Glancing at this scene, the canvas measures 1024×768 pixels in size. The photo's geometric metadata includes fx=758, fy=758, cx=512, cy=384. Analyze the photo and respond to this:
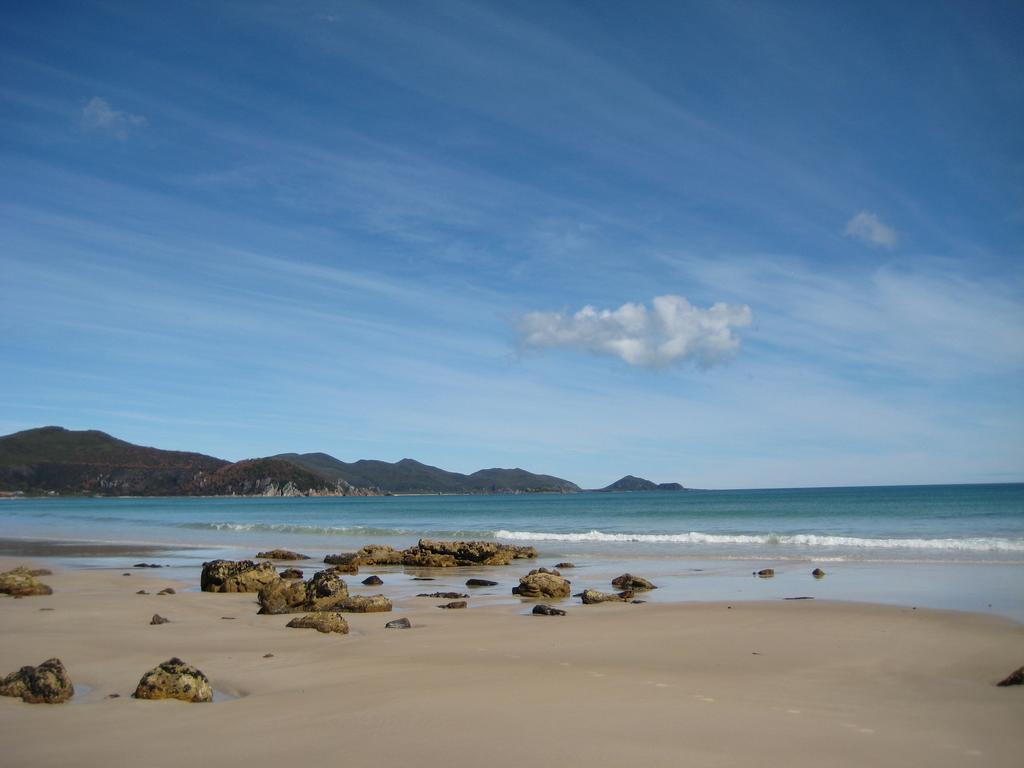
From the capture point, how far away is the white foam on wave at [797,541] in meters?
26.8

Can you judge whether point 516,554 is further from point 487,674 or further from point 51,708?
point 51,708

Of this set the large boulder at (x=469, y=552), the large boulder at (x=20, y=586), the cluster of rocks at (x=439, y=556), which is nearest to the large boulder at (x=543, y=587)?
the cluster of rocks at (x=439, y=556)

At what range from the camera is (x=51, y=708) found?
6.11 metres

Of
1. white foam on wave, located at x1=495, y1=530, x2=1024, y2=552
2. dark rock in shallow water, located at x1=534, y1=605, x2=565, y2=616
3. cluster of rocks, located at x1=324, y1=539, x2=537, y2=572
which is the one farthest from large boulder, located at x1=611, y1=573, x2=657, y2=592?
white foam on wave, located at x1=495, y1=530, x2=1024, y2=552

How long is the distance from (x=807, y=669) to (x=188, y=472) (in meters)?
190

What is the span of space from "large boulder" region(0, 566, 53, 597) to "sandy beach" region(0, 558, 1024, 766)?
2.86m

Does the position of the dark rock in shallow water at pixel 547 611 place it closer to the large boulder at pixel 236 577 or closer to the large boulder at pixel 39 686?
the large boulder at pixel 236 577

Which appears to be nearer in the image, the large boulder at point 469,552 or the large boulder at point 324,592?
the large boulder at point 324,592

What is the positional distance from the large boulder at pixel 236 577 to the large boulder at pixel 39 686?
1005cm

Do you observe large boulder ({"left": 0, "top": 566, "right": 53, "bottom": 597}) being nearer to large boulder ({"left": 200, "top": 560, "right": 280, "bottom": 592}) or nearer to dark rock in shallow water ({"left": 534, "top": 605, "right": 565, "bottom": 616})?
large boulder ({"left": 200, "top": 560, "right": 280, "bottom": 592})

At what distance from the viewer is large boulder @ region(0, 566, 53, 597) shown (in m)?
14.9

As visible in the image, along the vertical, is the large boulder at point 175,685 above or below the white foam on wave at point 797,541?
above

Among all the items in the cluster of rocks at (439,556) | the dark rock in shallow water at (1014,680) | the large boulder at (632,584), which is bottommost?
the cluster of rocks at (439,556)

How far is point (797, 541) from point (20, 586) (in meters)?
27.8
